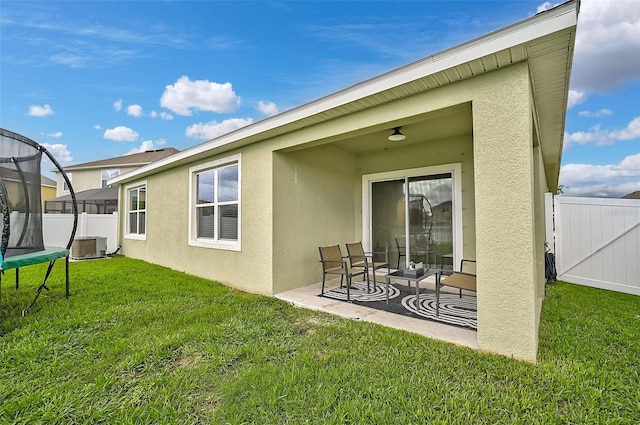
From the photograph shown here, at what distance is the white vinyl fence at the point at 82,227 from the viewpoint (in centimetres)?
1066

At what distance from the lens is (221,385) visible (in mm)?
2260

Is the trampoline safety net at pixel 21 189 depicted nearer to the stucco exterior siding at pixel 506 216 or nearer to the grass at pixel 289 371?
the grass at pixel 289 371

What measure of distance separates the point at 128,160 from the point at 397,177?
71.4 feet

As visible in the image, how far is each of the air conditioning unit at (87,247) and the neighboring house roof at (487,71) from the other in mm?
8734

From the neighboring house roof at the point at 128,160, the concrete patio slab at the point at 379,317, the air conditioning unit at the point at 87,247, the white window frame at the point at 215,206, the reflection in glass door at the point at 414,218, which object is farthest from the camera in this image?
the neighboring house roof at the point at 128,160

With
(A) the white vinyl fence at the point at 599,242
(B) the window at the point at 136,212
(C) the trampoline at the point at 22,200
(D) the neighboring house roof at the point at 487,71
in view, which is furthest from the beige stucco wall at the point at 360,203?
(C) the trampoline at the point at 22,200

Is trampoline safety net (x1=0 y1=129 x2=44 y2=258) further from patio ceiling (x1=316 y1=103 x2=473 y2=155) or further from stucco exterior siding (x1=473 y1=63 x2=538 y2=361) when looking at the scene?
stucco exterior siding (x1=473 y1=63 x2=538 y2=361)

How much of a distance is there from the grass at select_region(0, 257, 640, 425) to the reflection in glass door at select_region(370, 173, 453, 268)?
2190 millimetres

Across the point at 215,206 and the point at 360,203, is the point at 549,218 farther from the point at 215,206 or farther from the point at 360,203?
the point at 215,206

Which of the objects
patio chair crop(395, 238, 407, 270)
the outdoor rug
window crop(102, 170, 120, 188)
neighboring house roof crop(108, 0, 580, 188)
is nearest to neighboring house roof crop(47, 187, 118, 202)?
window crop(102, 170, 120, 188)

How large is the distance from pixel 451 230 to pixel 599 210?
328 cm

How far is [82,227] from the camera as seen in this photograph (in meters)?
11.2

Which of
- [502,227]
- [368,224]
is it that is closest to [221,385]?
[502,227]

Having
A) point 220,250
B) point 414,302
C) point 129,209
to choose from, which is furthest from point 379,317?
point 129,209
